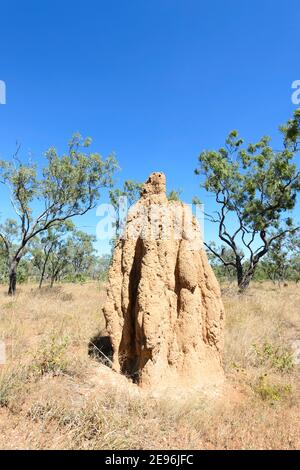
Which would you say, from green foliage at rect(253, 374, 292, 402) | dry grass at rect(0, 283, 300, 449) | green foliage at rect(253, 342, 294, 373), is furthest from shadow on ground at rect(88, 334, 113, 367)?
Answer: green foliage at rect(253, 342, 294, 373)

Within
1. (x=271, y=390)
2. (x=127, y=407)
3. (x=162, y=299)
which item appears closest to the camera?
(x=127, y=407)

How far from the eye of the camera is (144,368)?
4.70 m

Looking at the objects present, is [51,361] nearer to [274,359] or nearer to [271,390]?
[271,390]

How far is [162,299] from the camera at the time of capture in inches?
198

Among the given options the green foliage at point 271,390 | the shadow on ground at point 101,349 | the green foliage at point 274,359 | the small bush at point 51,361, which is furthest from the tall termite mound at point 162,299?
the green foliage at point 274,359

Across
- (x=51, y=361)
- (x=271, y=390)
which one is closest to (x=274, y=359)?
(x=271, y=390)

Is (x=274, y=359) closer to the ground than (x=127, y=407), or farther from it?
farther from it

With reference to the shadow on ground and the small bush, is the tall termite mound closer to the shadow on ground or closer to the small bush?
the shadow on ground

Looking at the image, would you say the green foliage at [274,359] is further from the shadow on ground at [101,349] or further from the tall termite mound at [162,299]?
the shadow on ground at [101,349]

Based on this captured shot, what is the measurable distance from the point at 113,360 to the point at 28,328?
2.77 metres

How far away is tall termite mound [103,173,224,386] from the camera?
4844mm
